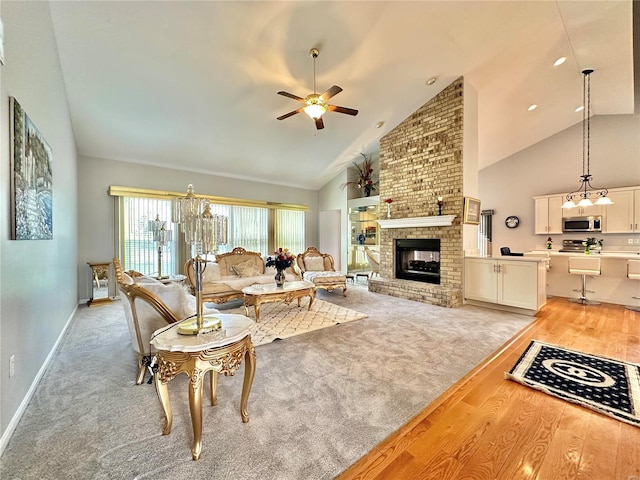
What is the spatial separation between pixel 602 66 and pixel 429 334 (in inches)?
216

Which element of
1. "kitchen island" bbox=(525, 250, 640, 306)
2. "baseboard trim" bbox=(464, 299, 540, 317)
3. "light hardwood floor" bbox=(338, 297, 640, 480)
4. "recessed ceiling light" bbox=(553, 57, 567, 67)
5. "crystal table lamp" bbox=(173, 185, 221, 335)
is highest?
"recessed ceiling light" bbox=(553, 57, 567, 67)

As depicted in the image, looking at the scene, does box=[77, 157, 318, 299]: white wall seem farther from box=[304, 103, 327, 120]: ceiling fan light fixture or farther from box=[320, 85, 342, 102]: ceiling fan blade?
box=[320, 85, 342, 102]: ceiling fan blade

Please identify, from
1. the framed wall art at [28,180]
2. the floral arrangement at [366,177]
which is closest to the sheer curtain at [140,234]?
the framed wall art at [28,180]

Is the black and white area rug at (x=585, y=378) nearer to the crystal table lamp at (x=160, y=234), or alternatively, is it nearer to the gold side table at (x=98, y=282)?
the crystal table lamp at (x=160, y=234)

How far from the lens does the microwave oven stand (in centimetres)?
557

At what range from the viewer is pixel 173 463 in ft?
4.80

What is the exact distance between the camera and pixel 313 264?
20.1 ft

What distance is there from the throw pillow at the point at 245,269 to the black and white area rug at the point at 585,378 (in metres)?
4.33

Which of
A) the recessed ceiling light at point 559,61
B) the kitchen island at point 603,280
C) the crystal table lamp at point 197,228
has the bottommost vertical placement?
the kitchen island at point 603,280

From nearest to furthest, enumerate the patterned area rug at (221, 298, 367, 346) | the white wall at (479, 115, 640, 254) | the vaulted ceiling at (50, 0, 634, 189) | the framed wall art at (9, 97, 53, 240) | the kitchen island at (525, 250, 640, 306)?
1. the framed wall art at (9, 97, 53, 240)
2. the vaulted ceiling at (50, 0, 634, 189)
3. the patterned area rug at (221, 298, 367, 346)
4. the kitchen island at (525, 250, 640, 306)
5. the white wall at (479, 115, 640, 254)

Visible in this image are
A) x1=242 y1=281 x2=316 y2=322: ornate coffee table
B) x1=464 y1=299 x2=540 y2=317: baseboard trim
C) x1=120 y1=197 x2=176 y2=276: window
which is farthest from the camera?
x1=120 y1=197 x2=176 y2=276: window

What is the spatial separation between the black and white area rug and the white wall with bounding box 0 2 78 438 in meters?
3.93

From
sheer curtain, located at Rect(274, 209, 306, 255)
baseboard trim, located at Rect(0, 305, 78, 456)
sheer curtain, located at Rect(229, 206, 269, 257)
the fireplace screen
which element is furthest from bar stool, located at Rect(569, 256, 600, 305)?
baseboard trim, located at Rect(0, 305, 78, 456)

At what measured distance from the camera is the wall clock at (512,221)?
6929mm
